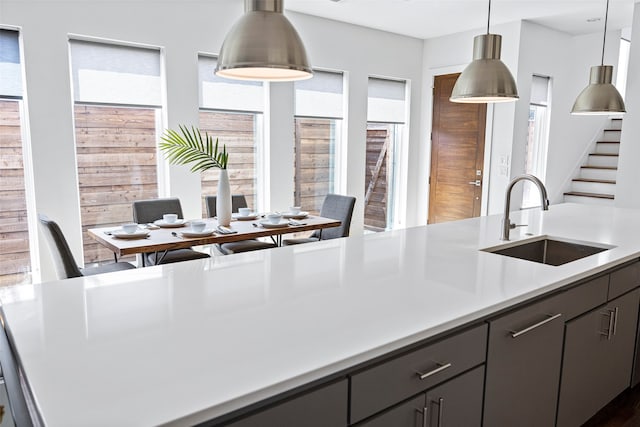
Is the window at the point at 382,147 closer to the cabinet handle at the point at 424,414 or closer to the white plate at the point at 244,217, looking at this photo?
the white plate at the point at 244,217

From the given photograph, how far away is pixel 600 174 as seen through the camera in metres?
6.58

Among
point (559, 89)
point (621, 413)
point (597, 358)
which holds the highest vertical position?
point (559, 89)

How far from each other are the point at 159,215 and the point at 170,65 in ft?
5.00

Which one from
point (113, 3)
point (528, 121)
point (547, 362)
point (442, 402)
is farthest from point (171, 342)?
point (528, 121)

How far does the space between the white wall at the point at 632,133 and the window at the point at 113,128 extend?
462 centimetres

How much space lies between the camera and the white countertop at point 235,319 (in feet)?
2.98

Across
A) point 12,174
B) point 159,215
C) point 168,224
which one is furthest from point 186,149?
point 12,174

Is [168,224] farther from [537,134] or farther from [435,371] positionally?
[537,134]

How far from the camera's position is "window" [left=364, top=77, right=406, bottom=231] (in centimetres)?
640

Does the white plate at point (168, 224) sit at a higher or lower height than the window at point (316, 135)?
lower

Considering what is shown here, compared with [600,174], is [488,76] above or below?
above

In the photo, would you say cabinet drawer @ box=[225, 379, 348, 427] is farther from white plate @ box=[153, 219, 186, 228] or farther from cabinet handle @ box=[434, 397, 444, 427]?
white plate @ box=[153, 219, 186, 228]

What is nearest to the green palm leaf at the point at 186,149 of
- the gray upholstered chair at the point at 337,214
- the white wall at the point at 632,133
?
the gray upholstered chair at the point at 337,214

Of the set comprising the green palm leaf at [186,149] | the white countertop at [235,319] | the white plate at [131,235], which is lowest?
the white plate at [131,235]
